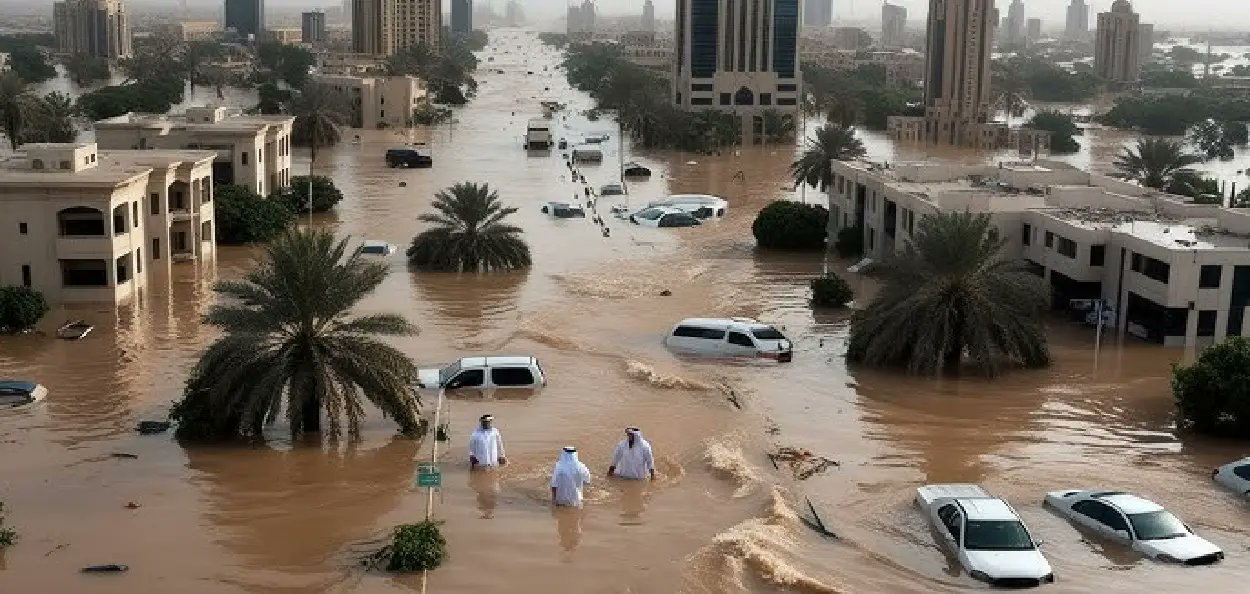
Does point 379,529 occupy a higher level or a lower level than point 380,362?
lower

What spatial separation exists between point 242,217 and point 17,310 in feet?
45.2

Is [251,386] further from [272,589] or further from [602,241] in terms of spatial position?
[602,241]

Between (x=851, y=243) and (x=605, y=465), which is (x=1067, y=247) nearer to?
(x=851, y=243)

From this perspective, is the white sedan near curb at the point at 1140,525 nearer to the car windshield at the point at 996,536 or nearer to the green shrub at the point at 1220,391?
the car windshield at the point at 996,536

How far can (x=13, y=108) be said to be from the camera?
57.5 meters

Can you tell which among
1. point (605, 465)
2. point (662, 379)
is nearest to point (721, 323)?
point (662, 379)

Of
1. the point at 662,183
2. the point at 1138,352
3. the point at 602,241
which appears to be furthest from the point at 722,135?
the point at 1138,352

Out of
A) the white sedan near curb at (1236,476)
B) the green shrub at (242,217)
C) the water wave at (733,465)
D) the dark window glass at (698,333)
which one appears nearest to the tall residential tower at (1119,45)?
the green shrub at (242,217)

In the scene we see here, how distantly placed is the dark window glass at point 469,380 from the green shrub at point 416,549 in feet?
27.4

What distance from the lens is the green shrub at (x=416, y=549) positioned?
51.0ft

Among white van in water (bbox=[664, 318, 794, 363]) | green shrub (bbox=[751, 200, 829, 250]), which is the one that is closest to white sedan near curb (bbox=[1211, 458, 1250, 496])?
white van in water (bbox=[664, 318, 794, 363])

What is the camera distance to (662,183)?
64.9 metres

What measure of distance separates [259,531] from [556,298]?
1779cm

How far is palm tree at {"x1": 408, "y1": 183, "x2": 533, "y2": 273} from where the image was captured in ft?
125
